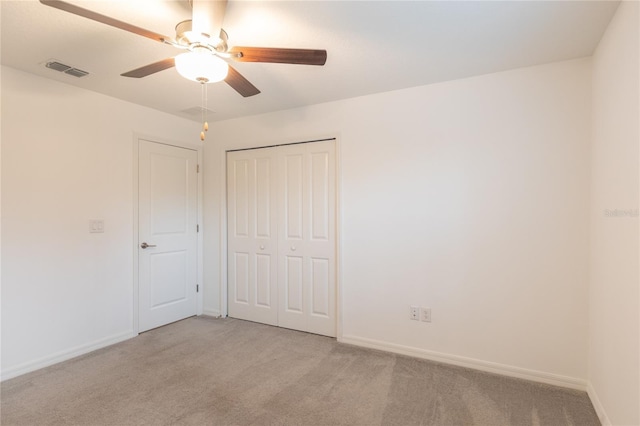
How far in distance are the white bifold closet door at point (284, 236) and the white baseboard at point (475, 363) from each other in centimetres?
40

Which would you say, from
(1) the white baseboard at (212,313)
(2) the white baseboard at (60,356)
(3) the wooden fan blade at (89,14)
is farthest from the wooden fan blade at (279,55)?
(1) the white baseboard at (212,313)

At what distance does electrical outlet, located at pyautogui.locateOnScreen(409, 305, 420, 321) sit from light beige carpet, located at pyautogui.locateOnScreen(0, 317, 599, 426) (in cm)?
35

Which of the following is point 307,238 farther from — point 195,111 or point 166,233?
point 195,111

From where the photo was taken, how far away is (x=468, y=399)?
2092mm

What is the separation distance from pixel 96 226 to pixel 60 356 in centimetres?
114

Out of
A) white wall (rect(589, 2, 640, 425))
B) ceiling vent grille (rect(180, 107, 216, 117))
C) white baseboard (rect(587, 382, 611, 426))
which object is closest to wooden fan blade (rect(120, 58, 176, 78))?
ceiling vent grille (rect(180, 107, 216, 117))

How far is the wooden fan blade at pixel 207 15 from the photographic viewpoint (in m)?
1.49

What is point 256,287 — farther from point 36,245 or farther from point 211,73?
point 211,73

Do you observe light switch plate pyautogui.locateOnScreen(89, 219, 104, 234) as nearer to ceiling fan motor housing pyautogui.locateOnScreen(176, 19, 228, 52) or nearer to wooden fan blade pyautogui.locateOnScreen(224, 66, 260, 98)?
wooden fan blade pyautogui.locateOnScreen(224, 66, 260, 98)

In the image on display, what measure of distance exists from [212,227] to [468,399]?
313cm

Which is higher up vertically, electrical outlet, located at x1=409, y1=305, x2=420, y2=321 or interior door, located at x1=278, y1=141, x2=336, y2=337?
interior door, located at x1=278, y1=141, x2=336, y2=337

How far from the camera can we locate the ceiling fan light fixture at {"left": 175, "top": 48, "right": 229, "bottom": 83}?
1.54 meters

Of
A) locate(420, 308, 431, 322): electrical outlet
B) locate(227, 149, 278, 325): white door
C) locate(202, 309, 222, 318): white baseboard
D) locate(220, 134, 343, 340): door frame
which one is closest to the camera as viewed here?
locate(420, 308, 431, 322): electrical outlet

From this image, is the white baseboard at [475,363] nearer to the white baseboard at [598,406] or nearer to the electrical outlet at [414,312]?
the white baseboard at [598,406]
